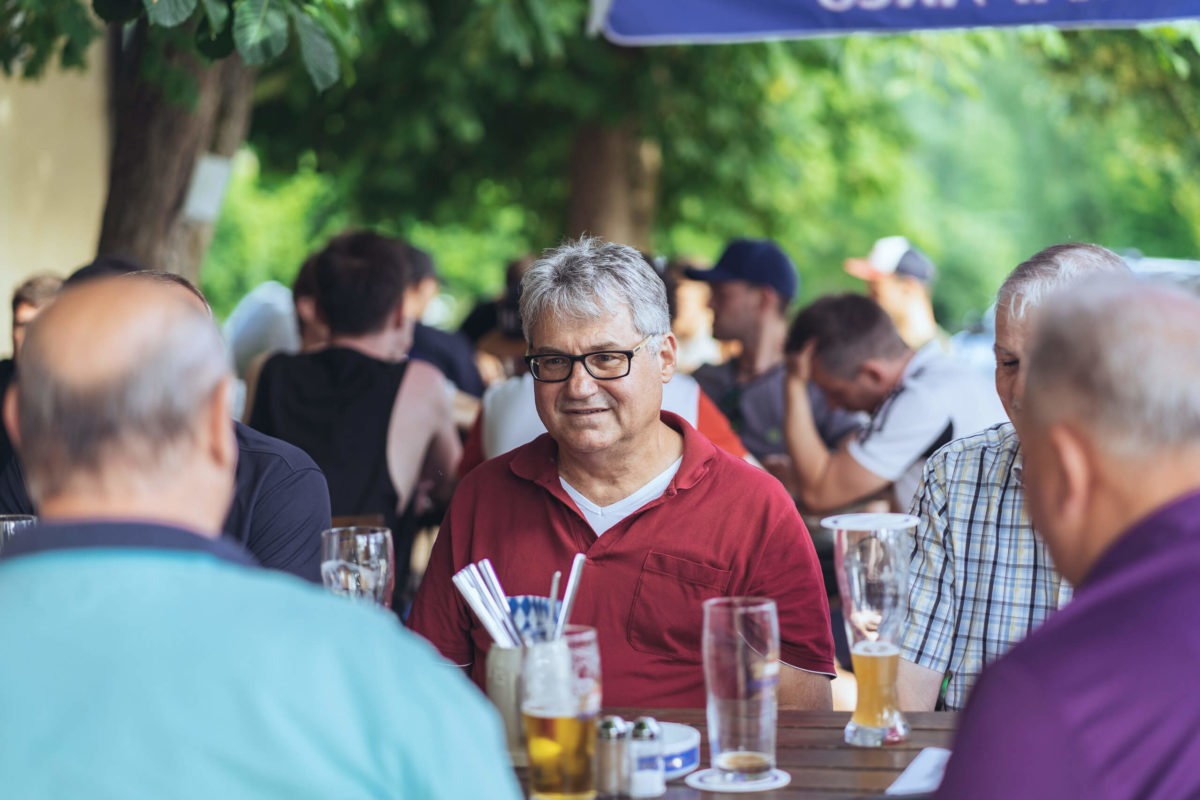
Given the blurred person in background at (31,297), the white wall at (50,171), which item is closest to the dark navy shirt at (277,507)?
the blurred person in background at (31,297)

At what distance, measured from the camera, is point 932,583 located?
277cm

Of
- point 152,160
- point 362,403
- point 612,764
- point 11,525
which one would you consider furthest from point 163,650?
point 152,160

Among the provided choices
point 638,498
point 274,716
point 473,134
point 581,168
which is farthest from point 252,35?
point 581,168

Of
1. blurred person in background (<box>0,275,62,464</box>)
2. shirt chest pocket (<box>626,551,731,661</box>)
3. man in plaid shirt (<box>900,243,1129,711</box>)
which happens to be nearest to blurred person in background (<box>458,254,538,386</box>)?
blurred person in background (<box>0,275,62,464</box>)

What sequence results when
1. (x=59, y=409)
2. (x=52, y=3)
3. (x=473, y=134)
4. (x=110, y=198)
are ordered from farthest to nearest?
(x=473, y=134), (x=110, y=198), (x=52, y=3), (x=59, y=409)

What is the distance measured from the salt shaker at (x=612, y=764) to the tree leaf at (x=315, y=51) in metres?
2.02

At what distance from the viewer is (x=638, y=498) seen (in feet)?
9.58

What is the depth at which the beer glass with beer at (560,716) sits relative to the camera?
1847mm

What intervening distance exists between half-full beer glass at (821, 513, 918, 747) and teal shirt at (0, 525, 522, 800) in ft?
3.14

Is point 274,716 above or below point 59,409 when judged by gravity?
below

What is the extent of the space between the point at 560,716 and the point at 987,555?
3.97 ft

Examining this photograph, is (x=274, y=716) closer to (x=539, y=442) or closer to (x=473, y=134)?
(x=539, y=442)

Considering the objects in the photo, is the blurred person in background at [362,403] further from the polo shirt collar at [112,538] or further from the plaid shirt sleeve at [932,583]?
the polo shirt collar at [112,538]

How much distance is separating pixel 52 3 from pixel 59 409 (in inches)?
121
